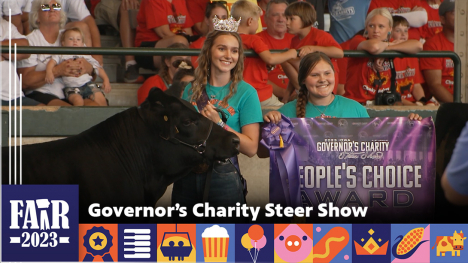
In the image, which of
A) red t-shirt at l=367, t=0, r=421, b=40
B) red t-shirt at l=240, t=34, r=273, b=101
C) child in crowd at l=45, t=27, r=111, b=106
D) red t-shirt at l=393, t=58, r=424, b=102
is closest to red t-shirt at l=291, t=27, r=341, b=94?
red t-shirt at l=240, t=34, r=273, b=101

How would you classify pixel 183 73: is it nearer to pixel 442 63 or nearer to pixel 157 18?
pixel 157 18

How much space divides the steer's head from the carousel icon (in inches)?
25.9

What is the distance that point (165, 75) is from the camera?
16.4ft

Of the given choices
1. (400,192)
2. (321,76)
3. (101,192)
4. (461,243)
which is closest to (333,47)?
(321,76)

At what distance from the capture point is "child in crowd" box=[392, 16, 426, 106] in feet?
18.6

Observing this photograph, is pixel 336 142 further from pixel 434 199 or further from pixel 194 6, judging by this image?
pixel 194 6

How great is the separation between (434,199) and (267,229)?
41.9 inches

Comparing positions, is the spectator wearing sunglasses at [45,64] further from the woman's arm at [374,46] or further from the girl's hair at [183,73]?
the woman's arm at [374,46]

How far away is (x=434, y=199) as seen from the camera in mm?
3557

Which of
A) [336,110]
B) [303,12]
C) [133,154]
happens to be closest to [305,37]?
[303,12]

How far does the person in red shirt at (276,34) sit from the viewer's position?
223 inches

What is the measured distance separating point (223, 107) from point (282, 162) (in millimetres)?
544

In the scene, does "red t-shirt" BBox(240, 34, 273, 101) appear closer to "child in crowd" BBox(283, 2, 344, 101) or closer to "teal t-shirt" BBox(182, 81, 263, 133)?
"child in crowd" BBox(283, 2, 344, 101)

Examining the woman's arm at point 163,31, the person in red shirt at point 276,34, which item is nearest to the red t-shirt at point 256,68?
the person in red shirt at point 276,34
